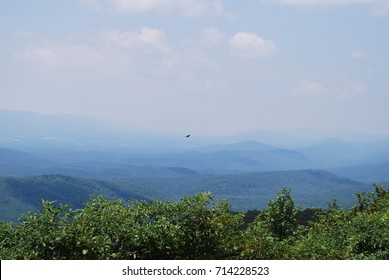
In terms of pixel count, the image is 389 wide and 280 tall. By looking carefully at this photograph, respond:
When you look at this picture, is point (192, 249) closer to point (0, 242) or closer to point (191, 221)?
point (191, 221)

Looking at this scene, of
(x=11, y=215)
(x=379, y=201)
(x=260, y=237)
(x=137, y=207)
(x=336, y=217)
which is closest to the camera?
(x=137, y=207)

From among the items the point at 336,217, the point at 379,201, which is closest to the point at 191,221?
the point at 336,217

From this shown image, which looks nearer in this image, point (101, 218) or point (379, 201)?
point (101, 218)

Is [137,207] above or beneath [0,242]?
above

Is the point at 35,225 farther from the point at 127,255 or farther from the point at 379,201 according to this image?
the point at 379,201

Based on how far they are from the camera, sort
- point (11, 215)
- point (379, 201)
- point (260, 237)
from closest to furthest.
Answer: point (260, 237)
point (379, 201)
point (11, 215)

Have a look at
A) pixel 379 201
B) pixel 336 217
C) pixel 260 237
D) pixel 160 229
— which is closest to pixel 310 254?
pixel 260 237

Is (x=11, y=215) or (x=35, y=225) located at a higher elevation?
(x=35, y=225)

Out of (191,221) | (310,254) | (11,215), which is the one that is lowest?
(11,215)

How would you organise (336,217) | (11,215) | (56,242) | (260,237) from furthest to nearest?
(11,215) < (336,217) < (260,237) < (56,242)
